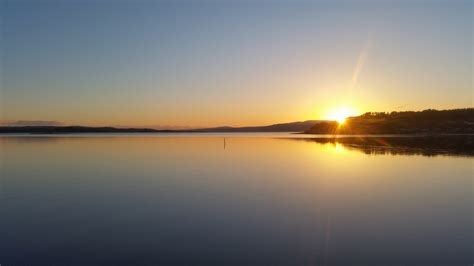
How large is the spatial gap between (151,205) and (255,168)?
1434 centimetres

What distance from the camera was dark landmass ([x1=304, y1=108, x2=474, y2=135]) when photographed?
119 metres

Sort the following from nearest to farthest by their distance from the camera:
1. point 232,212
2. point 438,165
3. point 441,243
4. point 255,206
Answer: point 441,243, point 232,212, point 255,206, point 438,165

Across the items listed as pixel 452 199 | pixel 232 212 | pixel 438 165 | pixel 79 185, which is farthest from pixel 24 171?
pixel 438 165

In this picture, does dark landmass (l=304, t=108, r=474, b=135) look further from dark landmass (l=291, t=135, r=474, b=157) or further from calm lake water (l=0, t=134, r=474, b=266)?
calm lake water (l=0, t=134, r=474, b=266)

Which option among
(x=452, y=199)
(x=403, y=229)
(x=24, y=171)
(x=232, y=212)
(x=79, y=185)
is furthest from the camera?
(x=24, y=171)

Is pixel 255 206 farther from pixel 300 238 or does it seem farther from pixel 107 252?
pixel 107 252

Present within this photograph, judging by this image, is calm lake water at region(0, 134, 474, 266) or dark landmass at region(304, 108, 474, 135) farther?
dark landmass at region(304, 108, 474, 135)

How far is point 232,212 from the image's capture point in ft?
43.8

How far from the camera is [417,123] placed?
131m

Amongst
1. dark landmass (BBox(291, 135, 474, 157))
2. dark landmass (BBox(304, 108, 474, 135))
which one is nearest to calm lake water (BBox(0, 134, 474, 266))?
dark landmass (BBox(291, 135, 474, 157))

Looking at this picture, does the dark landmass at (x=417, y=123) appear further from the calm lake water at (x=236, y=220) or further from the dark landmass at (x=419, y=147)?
the calm lake water at (x=236, y=220)

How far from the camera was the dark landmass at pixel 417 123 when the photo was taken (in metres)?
119

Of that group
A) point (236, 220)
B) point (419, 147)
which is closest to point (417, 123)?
point (419, 147)

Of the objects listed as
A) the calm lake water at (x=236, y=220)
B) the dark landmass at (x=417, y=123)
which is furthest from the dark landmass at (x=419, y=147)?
the dark landmass at (x=417, y=123)
